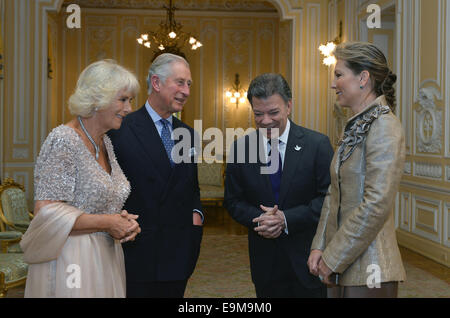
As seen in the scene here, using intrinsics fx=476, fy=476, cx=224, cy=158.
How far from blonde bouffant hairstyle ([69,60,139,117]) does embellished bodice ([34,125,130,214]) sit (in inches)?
4.0

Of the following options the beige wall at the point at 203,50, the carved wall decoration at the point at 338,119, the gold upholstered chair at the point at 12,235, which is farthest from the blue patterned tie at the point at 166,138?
→ the beige wall at the point at 203,50

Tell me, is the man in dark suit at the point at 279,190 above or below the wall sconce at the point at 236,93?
below

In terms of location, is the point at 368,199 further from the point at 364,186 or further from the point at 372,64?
the point at 372,64

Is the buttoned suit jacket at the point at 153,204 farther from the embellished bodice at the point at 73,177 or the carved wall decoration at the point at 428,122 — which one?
the carved wall decoration at the point at 428,122

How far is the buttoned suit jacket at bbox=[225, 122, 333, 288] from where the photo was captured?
7.04 feet

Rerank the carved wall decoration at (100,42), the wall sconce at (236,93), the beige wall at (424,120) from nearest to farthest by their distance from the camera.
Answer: the beige wall at (424,120) → the carved wall decoration at (100,42) → the wall sconce at (236,93)

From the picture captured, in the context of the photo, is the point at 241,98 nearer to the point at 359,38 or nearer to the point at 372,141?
the point at 359,38

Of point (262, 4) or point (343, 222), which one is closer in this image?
point (343, 222)

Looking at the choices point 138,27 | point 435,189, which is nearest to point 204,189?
point 435,189

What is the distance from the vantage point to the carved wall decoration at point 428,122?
526cm

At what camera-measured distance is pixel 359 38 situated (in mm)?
7418

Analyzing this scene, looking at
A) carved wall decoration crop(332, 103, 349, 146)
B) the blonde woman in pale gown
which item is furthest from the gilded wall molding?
the blonde woman in pale gown

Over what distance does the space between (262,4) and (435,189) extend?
787 centimetres

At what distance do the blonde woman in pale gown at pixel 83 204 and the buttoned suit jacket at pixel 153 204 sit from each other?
0.20 m
